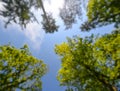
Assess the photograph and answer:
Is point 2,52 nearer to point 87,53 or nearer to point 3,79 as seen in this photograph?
point 3,79

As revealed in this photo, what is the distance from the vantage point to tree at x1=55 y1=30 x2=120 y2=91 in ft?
80.9

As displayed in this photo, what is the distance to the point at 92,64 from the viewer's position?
25.7 metres

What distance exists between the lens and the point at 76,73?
26.4 metres

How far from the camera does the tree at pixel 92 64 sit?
971 inches

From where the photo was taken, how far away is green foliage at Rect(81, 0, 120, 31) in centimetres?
2338

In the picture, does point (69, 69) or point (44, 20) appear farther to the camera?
point (69, 69)

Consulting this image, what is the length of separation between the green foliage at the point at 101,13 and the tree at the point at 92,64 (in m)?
1.39

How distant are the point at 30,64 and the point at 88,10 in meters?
6.50

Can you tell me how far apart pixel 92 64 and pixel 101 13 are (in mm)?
4201

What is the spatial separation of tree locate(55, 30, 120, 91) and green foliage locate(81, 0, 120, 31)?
1.39 m

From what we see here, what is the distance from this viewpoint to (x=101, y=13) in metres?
24.9

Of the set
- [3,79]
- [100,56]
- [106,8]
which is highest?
[106,8]

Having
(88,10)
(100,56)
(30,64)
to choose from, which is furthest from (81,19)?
(30,64)

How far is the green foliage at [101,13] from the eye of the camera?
23.4 m
